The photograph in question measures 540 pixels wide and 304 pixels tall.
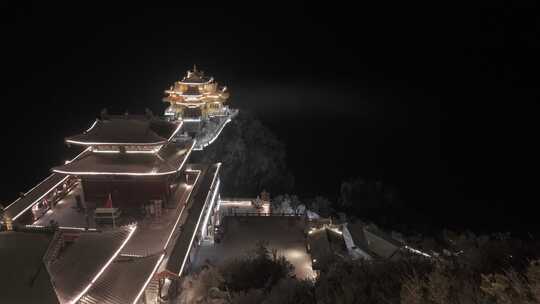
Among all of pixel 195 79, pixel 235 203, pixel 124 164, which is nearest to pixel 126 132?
pixel 124 164

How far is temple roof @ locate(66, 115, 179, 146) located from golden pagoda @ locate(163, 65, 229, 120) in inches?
501

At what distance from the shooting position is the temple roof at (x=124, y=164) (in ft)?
48.9

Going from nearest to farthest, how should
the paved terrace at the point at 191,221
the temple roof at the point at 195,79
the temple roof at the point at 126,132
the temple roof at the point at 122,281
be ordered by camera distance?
the temple roof at the point at 122,281, the paved terrace at the point at 191,221, the temple roof at the point at 126,132, the temple roof at the point at 195,79

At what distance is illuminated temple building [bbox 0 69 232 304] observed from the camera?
8.34m

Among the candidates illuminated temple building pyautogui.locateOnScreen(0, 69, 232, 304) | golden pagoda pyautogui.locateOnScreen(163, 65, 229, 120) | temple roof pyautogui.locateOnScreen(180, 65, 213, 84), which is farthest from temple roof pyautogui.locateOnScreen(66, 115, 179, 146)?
temple roof pyautogui.locateOnScreen(180, 65, 213, 84)

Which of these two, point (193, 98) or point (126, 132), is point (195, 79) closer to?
point (193, 98)

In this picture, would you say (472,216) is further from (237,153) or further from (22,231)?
(22,231)

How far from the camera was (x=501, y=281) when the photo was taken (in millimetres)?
7066

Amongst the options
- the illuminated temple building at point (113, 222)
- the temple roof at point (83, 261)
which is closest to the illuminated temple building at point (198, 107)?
the illuminated temple building at point (113, 222)

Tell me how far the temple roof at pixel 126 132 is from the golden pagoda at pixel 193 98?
501 inches

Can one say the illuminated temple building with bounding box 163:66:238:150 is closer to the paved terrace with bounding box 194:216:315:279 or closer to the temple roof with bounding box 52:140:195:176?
the paved terrace with bounding box 194:216:315:279

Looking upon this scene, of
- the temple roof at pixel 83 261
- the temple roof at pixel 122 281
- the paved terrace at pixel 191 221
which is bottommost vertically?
the paved terrace at pixel 191 221

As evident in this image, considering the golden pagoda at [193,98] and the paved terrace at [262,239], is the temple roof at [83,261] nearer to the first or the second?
the paved terrace at [262,239]

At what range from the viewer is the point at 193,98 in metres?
29.9
